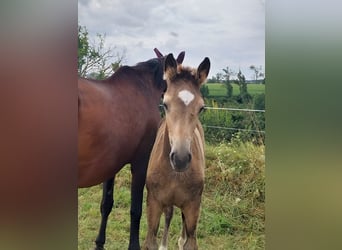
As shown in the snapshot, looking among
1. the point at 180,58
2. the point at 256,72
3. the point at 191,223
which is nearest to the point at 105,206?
the point at 191,223

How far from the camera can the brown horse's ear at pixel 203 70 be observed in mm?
2016

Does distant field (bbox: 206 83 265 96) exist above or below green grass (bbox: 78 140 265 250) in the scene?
above

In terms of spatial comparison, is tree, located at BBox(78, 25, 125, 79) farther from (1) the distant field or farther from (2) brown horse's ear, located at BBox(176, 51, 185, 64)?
(1) the distant field

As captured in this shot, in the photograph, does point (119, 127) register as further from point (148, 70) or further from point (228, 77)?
point (228, 77)

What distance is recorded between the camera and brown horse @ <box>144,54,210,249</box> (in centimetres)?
196

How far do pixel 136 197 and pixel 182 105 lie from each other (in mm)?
523

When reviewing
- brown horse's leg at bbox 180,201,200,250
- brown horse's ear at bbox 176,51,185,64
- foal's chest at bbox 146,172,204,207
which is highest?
brown horse's ear at bbox 176,51,185,64

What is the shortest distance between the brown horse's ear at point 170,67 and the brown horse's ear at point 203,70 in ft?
0.39

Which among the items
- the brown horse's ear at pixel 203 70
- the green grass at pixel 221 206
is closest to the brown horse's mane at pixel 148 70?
the brown horse's ear at pixel 203 70

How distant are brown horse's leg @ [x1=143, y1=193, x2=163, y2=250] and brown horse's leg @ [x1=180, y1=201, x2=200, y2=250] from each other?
13 centimetres

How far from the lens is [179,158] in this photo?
1.97 m

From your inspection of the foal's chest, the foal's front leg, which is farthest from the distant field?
the foal's front leg
